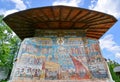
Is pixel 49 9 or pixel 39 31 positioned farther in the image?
pixel 39 31

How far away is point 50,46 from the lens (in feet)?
34.6

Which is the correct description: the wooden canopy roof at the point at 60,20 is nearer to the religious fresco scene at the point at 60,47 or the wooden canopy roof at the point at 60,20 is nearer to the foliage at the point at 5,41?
the religious fresco scene at the point at 60,47

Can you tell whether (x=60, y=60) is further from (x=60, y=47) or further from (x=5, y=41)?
(x=5, y=41)

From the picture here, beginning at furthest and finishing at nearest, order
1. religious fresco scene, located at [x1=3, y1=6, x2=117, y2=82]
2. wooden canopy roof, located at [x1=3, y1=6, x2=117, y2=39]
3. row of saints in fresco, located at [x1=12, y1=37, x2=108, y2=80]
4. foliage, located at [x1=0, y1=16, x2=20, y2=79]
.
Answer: foliage, located at [x1=0, y1=16, x2=20, y2=79] < row of saints in fresco, located at [x1=12, y1=37, x2=108, y2=80] < religious fresco scene, located at [x1=3, y1=6, x2=117, y2=82] < wooden canopy roof, located at [x1=3, y1=6, x2=117, y2=39]

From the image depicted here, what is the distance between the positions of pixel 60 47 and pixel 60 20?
113 centimetres

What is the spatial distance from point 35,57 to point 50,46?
0.79 meters

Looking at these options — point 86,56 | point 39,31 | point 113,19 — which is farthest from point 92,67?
point 39,31

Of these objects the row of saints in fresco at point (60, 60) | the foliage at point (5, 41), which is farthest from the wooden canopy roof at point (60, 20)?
the foliage at point (5, 41)

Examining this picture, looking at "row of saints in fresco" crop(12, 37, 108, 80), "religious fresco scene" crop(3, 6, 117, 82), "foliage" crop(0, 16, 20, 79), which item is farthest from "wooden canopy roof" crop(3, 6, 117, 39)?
"foliage" crop(0, 16, 20, 79)

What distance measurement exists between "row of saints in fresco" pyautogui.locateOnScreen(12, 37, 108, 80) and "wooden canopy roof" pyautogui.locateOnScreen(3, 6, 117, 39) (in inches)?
23.2

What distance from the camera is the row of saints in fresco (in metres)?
9.87

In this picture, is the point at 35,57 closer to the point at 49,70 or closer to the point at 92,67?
the point at 49,70

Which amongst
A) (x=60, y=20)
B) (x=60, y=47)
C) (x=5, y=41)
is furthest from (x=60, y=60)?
(x=5, y=41)

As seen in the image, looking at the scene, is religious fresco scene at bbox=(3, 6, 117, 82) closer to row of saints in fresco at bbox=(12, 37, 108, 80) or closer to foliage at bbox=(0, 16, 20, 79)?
row of saints in fresco at bbox=(12, 37, 108, 80)
